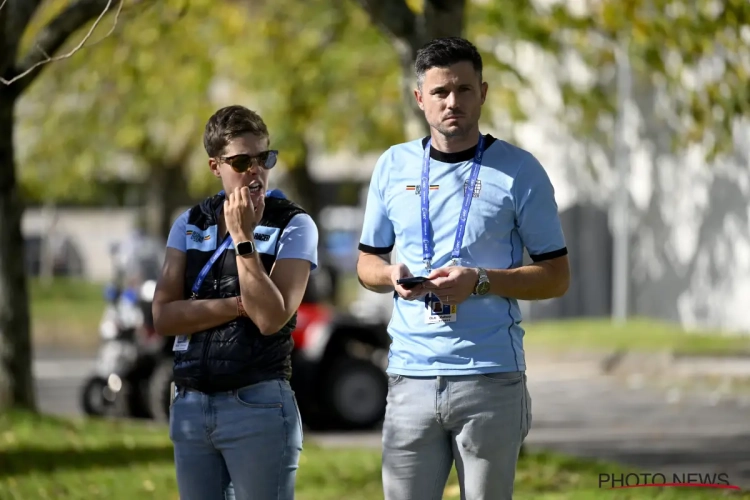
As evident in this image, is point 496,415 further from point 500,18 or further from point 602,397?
point 602,397

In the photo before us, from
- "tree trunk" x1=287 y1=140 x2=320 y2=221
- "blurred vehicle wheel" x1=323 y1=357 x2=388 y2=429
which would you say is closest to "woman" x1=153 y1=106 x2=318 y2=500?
"blurred vehicle wheel" x1=323 y1=357 x2=388 y2=429

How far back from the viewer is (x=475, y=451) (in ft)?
14.9

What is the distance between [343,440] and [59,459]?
10.3 ft

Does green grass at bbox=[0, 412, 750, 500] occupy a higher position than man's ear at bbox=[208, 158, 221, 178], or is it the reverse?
man's ear at bbox=[208, 158, 221, 178]

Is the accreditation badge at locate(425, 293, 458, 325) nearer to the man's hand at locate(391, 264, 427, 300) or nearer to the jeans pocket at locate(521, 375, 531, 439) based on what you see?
the man's hand at locate(391, 264, 427, 300)

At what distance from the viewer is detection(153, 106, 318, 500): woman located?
14.7 ft

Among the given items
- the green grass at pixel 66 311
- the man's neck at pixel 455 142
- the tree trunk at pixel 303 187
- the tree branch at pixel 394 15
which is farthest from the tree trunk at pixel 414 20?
the tree trunk at pixel 303 187

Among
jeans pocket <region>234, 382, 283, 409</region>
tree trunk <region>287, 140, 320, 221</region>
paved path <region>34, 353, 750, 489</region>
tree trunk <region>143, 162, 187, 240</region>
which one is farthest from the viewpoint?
tree trunk <region>143, 162, 187, 240</region>

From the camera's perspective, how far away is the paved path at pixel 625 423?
11.0 meters

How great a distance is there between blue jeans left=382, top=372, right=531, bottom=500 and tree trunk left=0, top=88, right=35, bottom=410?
754 centimetres

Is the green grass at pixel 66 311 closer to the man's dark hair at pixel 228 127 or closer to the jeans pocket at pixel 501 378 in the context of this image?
the man's dark hair at pixel 228 127

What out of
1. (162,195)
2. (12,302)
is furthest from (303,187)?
(12,302)

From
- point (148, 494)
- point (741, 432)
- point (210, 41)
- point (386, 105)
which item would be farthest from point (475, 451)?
point (386, 105)

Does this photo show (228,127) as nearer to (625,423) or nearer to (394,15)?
(394,15)
